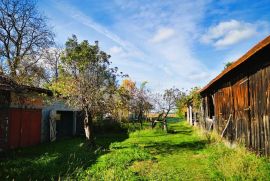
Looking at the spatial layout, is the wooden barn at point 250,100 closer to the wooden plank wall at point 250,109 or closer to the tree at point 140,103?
the wooden plank wall at point 250,109

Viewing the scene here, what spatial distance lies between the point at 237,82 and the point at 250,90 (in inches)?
66.5

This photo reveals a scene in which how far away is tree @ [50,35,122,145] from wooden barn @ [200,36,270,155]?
5.67 meters

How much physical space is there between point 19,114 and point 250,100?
35.8ft

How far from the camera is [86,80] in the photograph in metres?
14.5

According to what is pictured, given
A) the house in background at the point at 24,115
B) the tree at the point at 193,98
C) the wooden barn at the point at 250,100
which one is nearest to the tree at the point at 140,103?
the tree at the point at 193,98

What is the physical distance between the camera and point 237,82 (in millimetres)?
11211

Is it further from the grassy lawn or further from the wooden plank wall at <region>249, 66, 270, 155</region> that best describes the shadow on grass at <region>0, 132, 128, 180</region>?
the wooden plank wall at <region>249, 66, 270, 155</region>

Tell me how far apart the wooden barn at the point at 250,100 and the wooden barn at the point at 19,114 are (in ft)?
25.3

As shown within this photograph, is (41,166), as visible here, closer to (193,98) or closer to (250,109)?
(250,109)

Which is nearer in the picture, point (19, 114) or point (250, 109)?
point (250, 109)

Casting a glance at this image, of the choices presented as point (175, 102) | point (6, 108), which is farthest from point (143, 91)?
point (6, 108)

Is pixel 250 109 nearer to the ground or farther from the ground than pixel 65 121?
farther from the ground

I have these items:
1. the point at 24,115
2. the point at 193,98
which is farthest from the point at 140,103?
the point at 24,115

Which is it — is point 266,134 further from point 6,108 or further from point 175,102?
point 175,102
